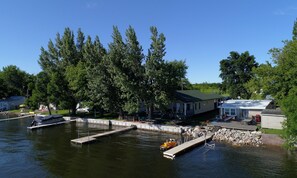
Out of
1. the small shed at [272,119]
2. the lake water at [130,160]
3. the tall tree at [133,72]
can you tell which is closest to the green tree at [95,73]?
the tall tree at [133,72]

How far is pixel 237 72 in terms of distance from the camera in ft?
192

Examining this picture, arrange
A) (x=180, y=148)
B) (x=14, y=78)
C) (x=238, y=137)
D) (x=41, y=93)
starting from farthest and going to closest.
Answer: (x=14, y=78), (x=41, y=93), (x=238, y=137), (x=180, y=148)

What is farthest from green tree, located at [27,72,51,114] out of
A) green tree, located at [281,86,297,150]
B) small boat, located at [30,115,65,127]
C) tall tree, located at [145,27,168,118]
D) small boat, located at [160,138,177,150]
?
green tree, located at [281,86,297,150]

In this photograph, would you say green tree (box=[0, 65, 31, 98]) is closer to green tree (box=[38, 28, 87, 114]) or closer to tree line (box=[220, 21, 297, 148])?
green tree (box=[38, 28, 87, 114])

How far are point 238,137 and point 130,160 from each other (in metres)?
14.3

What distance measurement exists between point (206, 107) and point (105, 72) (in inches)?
912

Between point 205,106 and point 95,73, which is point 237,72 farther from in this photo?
point 95,73

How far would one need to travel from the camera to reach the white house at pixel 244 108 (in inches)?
1489

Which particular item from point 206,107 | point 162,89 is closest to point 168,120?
point 162,89

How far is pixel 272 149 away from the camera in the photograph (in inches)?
1005

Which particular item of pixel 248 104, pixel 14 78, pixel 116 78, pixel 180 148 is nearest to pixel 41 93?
pixel 116 78

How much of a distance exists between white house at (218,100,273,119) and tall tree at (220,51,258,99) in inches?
708

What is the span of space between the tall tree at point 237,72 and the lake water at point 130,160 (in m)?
34.6

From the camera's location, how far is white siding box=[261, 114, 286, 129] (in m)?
30.3
